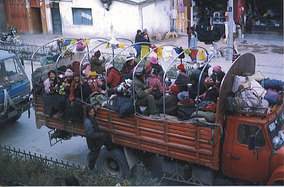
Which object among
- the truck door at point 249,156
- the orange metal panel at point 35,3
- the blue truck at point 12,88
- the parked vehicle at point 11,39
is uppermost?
the orange metal panel at point 35,3

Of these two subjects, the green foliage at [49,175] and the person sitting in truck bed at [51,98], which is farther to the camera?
the person sitting in truck bed at [51,98]

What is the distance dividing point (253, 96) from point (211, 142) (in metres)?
1.13

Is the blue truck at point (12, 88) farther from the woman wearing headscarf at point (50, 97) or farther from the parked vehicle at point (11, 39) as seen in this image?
the parked vehicle at point (11, 39)

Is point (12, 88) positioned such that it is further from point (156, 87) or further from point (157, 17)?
point (157, 17)

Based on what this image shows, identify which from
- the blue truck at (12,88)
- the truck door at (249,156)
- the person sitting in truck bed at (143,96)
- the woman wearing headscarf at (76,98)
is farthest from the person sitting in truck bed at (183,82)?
the blue truck at (12,88)

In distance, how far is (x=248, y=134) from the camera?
579 centimetres

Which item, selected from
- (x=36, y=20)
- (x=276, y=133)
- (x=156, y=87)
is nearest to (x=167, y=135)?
(x=156, y=87)

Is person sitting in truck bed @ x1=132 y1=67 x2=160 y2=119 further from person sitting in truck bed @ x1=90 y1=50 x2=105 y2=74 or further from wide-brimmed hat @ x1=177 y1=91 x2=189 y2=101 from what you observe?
person sitting in truck bed @ x1=90 y1=50 x2=105 y2=74

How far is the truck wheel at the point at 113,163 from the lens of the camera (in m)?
6.93

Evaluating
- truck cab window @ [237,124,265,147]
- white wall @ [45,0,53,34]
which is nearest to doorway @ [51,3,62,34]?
white wall @ [45,0,53,34]

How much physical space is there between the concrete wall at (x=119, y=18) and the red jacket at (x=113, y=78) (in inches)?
502

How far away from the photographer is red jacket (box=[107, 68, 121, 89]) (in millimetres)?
7805

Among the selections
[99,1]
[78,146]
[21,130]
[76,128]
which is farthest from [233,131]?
[99,1]

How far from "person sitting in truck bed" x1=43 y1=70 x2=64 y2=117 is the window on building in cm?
1516
